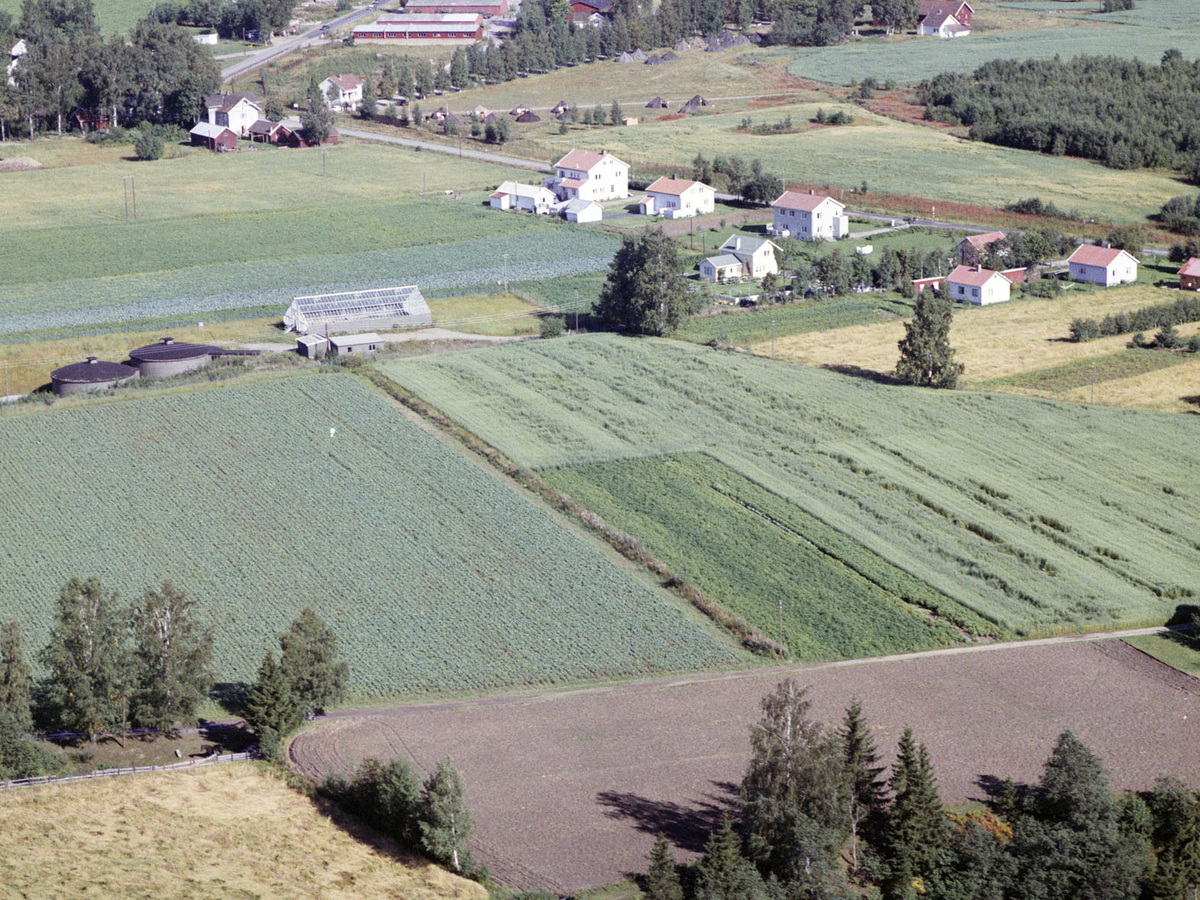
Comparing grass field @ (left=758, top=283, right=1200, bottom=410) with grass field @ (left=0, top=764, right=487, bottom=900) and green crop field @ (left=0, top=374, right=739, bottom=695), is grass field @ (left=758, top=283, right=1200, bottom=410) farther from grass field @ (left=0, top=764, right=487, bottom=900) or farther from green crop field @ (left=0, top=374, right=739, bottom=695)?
grass field @ (left=0, top=764, right=487, bottom=900)

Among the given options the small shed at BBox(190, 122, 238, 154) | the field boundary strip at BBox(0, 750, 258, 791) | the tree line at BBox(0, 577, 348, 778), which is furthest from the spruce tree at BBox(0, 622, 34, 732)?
the small shed at BBox(190, 122, 238, 154)

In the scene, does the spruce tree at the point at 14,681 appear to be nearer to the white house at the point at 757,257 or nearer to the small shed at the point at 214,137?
the white house at the point at 757,257

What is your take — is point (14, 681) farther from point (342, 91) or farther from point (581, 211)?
point (342, 91)

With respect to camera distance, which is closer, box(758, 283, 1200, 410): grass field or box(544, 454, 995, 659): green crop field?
box(544, 454, 995, 659): green crop field

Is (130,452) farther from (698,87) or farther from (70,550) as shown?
(698,87)

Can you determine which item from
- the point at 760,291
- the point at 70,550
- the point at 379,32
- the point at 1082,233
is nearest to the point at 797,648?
the point at 70,550

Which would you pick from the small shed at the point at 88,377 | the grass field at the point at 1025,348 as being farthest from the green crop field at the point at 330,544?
the grass field at the point at 1025,348
